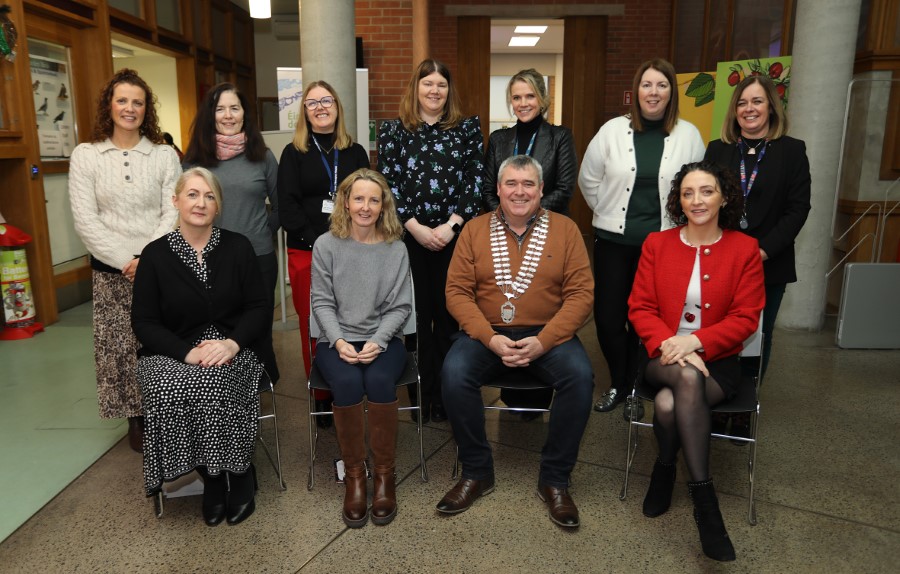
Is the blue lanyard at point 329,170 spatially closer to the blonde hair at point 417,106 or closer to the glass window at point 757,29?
the blonde hair at point 417,106

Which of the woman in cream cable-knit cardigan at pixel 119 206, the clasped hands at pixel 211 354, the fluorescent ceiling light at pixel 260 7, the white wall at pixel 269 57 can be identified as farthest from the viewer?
the white wall at pixel 269 57

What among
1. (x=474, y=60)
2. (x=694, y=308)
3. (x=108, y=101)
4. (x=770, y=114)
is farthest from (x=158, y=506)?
(x=474, y=60)

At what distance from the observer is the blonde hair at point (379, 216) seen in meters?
2.88

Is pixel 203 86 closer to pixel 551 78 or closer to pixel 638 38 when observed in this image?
pixel 638 38

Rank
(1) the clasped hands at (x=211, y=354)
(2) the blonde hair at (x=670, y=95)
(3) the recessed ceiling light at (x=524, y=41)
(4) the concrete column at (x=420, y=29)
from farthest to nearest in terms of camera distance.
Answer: (3) the recessed ceiling light at (x=524, y=41) → (4) the concrete column at (x=420, y=29) → (2) the blonde hair at (x=670, y=95) → (1) the clasped hands at (x=211, y=354)

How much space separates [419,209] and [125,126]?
4.46 feet

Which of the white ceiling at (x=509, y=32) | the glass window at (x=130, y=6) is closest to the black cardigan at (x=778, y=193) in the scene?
the glass window at (x=130, y=6)

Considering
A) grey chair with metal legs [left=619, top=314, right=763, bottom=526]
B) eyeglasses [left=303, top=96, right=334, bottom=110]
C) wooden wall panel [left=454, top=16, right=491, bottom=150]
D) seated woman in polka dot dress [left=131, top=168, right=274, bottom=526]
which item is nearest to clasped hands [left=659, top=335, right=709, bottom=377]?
grey chair with metal legs [left=619, top=314, right=763, bottom=526]

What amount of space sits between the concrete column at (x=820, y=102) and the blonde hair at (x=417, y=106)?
2.96m

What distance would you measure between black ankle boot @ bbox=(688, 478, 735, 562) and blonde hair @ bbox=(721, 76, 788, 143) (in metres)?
1.63

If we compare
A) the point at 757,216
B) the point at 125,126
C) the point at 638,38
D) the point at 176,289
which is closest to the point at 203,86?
the point at 638,38

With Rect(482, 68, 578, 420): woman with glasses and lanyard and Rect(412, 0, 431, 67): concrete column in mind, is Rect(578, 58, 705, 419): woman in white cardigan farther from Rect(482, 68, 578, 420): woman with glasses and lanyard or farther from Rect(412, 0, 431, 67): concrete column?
Rect(412, 0, 431, 67): concrete column

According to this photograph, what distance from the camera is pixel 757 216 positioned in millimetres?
3098

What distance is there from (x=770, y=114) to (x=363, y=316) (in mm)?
2044
